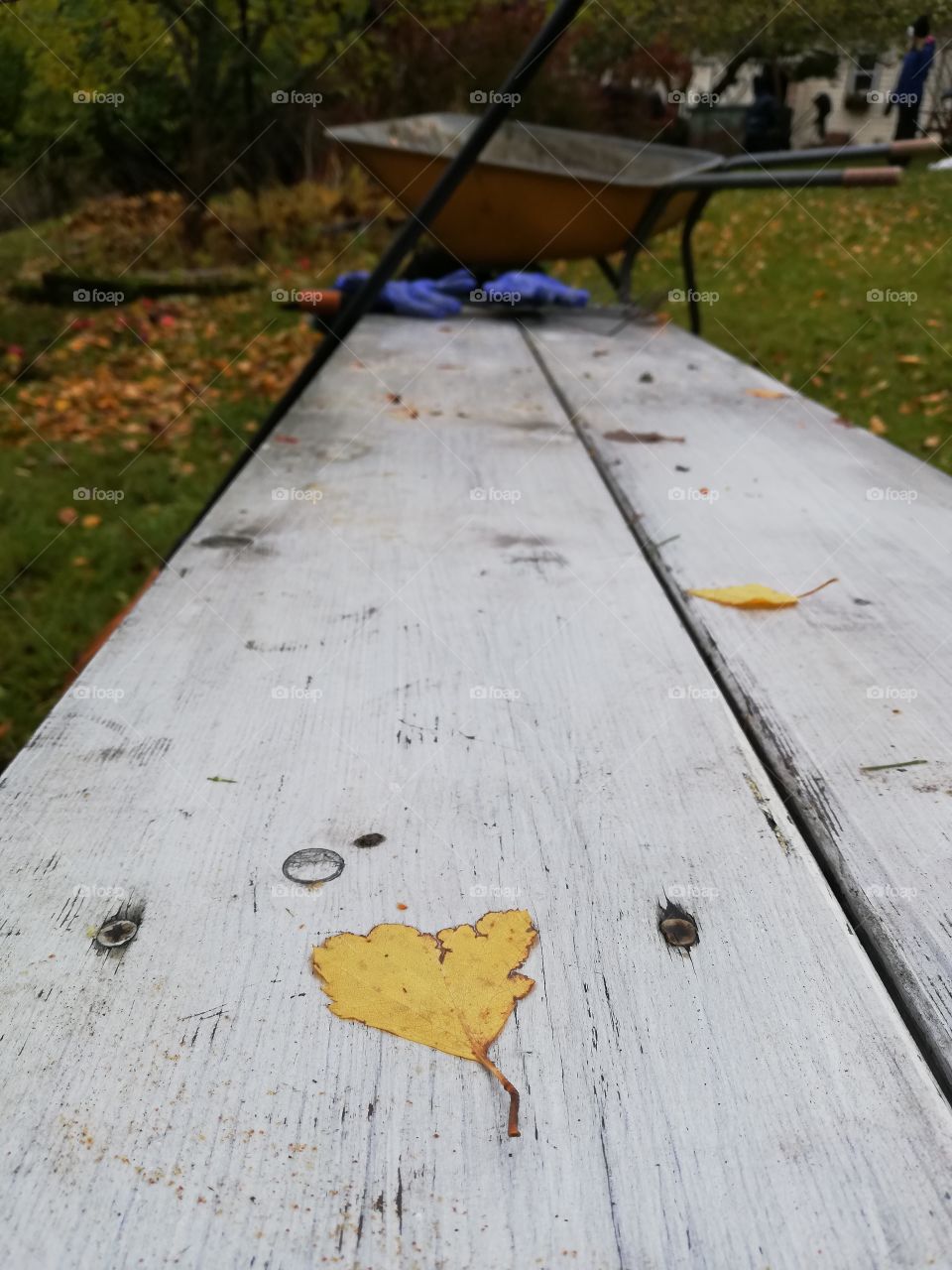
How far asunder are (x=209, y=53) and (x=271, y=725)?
818cm

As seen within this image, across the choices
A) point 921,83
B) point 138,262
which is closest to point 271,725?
point 921,83

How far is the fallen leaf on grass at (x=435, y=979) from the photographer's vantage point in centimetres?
44

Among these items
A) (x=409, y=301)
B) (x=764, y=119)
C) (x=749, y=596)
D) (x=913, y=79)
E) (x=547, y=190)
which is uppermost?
(x=913, y=79)

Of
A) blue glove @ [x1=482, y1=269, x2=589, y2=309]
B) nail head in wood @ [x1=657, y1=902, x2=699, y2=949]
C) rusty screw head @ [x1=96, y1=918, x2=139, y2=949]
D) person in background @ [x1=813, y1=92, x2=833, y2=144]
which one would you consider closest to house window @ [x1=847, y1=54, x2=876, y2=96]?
blue glove @ [x1=482, y1=269, x2=589, y2=309]

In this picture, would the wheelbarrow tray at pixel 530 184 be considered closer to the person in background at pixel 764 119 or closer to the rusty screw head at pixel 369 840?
the person in background at pixel 764 119

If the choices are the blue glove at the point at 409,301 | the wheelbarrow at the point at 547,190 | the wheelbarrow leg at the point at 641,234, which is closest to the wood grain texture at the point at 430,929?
the blue glove at the point at 409,301

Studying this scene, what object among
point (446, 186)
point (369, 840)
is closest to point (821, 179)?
point (446, 186)

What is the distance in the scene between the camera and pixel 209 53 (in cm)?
721

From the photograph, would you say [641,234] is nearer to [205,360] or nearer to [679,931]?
[205,360]

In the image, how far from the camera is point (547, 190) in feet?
11.3

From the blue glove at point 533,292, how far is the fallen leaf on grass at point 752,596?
233 centimetres

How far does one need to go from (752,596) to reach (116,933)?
662 mm

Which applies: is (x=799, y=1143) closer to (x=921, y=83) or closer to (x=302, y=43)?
(x=921, y=83)

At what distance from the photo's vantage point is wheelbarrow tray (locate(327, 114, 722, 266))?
3.41 meters
